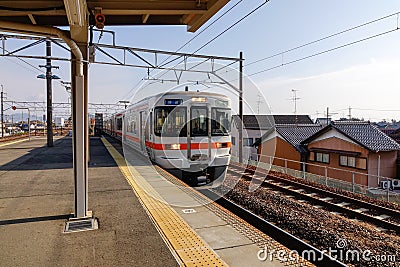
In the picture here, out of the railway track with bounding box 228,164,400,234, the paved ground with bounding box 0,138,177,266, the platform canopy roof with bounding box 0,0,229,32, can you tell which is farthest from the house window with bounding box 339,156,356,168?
the platform canopy roof with bounding box 0,0,229,32

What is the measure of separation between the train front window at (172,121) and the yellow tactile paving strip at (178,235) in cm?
224

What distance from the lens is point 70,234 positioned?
402cm

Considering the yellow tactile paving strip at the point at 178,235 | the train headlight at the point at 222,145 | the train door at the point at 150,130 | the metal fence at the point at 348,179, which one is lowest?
the metal fence at the point at 348,179

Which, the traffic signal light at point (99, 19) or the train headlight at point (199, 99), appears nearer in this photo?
the traffic signal light at point (99, 19)

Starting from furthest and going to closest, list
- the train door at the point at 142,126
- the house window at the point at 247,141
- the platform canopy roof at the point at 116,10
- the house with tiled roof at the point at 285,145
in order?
the house window at the point at 247,141
the house with tiled roof at the point at 285,145
the train door at the point at 142,126
the platform canopy roof at the point at 116,10

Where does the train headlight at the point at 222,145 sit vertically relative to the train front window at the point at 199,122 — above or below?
below

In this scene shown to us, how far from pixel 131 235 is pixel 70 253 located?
79cm

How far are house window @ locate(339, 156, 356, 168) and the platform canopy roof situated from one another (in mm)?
14702

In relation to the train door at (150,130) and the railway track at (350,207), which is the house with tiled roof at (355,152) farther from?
the train door at (150,130)

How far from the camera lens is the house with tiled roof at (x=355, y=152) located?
52.9 ft

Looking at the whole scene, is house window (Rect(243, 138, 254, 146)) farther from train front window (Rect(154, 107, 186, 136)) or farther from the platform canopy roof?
the platform canopy roof

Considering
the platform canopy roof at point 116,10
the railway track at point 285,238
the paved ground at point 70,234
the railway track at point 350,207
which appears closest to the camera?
the paved ground at point 70,234

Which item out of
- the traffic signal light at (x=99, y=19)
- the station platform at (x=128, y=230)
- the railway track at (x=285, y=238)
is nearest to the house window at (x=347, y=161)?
the railway track at (x=285, y=238)

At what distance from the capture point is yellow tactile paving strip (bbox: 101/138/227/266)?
3330 mm
